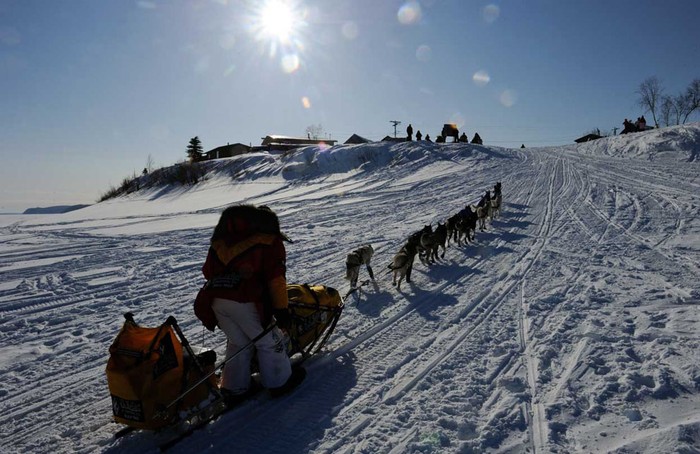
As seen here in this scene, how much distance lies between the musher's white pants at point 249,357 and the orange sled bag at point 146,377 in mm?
430

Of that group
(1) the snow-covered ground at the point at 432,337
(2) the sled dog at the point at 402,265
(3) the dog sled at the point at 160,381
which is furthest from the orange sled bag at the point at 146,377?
(2) the sled dog at the point at 402,265

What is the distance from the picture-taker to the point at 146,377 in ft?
8.95

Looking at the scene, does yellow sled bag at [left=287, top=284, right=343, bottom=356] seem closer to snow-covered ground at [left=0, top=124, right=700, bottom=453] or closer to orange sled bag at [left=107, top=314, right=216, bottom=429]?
snow-covered ground at [left=0, top=124, right=700, bottom=453]

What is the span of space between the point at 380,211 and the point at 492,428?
37.0 ft

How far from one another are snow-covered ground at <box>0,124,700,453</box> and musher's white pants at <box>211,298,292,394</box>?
0.20 meters

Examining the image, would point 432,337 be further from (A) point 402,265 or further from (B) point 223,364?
(B) point 223,364

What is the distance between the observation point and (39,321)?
5289 millimetres

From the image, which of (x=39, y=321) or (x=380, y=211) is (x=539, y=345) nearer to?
(x=39, y=321)

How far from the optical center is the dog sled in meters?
2.71

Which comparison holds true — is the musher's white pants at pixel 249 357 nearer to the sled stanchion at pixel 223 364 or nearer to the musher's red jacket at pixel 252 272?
the sled stanchion at pixel 223 364

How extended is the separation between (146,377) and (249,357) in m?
0.90

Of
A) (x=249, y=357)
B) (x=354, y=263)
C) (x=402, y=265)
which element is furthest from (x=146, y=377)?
(x=402, y=265)

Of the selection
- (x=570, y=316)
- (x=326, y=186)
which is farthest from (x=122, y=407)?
(x=326, y=186)

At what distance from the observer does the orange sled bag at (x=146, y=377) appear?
8.86ft
